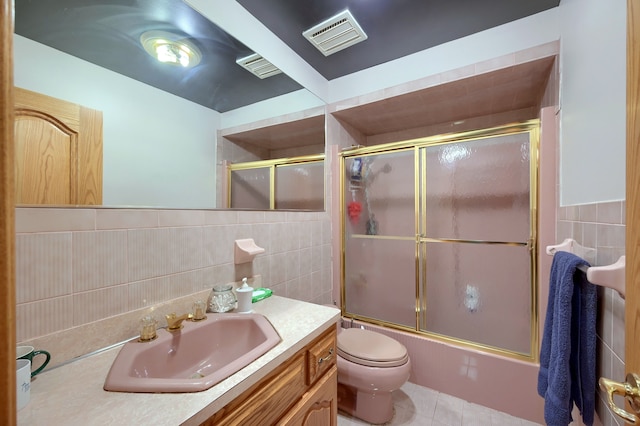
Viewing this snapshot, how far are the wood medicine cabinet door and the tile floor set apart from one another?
1702 millimetres

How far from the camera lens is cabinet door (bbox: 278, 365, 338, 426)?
798 mm

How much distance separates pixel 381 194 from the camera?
2.04 metres

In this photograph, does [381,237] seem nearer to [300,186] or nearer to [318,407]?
[300,186]

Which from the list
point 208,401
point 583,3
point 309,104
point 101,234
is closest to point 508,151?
point 583,3

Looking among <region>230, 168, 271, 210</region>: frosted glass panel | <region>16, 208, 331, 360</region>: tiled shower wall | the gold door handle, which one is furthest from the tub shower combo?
the gold door handle

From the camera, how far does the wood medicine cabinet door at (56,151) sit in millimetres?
694

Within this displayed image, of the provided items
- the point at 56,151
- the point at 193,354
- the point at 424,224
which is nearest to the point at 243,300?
the point at 193,354

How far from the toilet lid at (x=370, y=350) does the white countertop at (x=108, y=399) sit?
812 millimetres

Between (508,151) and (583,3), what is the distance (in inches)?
29.9

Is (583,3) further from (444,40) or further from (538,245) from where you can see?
(538,245)

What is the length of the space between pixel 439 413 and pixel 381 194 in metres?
1.48

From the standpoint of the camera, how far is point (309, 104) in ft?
6.26

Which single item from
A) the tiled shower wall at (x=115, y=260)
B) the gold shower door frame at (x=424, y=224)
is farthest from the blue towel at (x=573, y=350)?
the tiled shower wall at (x=115, y=260)

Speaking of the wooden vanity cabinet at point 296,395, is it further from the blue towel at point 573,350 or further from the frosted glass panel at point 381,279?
the frosted glass panel at point 381,279
